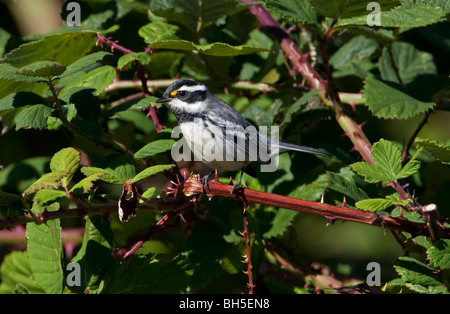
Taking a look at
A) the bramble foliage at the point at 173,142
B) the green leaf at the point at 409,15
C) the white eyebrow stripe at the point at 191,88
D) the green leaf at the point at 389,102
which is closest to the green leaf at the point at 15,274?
the bramble foliage at the point at 173,142

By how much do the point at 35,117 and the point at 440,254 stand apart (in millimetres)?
2006

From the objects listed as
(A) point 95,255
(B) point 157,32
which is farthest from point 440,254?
(B) point 157,32

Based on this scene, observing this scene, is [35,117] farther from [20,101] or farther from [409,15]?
[409,15]

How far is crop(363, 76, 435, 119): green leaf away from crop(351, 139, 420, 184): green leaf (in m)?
0.49

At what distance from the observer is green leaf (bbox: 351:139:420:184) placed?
252cm

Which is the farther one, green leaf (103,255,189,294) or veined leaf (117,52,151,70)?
veined leaf (117,52,151,70)

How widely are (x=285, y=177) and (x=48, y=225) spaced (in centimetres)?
154

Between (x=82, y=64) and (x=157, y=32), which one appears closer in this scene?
(x=82, y=64)

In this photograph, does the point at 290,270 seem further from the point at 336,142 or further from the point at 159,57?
the point at 159,57

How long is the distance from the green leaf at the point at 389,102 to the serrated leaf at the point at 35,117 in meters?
1.74

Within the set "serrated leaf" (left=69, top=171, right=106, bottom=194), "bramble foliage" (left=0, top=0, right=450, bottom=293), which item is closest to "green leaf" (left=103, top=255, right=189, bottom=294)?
"bramble foliage" (left=0, top=0, right=450, bottom=293)

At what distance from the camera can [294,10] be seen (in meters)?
3.13

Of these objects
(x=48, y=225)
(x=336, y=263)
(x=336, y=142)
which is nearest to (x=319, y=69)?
(x=336, y=142)

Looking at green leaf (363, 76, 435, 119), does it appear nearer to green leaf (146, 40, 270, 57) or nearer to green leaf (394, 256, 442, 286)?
green leaf (146, 40, 270, 57)
